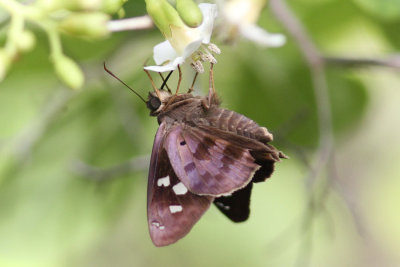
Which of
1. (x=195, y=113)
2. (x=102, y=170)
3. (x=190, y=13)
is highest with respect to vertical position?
(x=190, y=13)

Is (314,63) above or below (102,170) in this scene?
above

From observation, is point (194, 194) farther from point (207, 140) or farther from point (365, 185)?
point (365, 185)

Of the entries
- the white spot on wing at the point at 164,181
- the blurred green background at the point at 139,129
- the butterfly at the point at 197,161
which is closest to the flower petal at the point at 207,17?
the butterfly at the point at 197,161

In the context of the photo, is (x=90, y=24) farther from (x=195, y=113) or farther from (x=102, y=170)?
(x=102, y=170)

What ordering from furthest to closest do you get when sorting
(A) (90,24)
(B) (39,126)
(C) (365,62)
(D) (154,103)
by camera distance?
(B) (39,126) < (C) (365,62) < (D) (154,103) < (A) (90,24)

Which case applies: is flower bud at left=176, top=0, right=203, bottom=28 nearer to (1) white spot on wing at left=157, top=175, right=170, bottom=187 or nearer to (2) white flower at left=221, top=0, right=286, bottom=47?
(2) white flower at left=221, top=0, right=286, bottom=47

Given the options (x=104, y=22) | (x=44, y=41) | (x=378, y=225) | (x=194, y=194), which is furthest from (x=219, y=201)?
(x=378, y=225)

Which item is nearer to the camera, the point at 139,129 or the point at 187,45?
the point at 187,45

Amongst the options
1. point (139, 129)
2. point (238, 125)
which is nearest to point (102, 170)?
point (139, 129)
